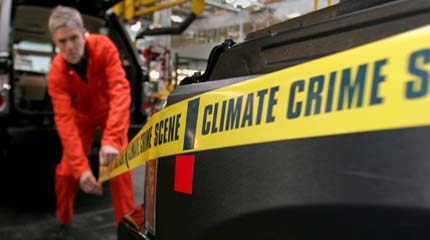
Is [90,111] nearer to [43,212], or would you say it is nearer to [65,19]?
[65,19]

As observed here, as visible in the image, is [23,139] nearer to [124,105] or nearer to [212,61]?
[124,105]

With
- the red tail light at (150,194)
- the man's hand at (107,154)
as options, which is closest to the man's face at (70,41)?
the man's hand at (107,154)

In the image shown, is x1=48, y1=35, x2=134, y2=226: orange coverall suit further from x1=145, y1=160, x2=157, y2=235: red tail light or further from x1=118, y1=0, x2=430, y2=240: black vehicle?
x1=118, y1=0, x2=430, y2=240: black vehicle

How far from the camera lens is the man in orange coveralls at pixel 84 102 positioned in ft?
6.64

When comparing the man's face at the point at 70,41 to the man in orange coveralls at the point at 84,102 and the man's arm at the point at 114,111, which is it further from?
the man's arm at the point at 114,111

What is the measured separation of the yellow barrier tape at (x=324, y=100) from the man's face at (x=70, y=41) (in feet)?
4.82

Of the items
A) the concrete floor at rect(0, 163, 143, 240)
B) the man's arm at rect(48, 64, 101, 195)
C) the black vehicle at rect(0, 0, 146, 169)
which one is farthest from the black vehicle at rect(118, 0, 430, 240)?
the black vehicle at rect(0, 0, 146, 169)

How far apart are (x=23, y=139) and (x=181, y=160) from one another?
8.10 feet

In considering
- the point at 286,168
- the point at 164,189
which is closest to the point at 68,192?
the point at 164,189

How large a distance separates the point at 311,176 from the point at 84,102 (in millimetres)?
2141

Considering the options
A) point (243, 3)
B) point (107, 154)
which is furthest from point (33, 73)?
point (243, 3)

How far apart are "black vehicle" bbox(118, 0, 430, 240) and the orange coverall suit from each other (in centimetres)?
123

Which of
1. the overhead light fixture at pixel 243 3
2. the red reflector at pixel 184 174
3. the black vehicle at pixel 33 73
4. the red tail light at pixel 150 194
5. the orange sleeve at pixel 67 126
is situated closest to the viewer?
the red reflector at pixel 184 174

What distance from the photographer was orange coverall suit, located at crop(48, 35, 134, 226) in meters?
2.08
